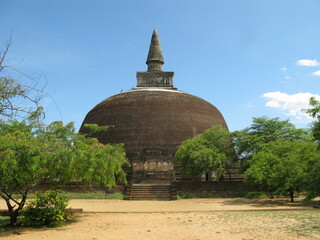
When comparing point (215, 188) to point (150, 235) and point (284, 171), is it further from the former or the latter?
point (150, 235)

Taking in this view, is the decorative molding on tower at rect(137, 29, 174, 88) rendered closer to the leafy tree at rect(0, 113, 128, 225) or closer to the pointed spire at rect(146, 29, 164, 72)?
the pointed spire at rect(146, 29, 164, 72)

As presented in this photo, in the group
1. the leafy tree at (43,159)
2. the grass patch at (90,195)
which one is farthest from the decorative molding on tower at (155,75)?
the leafy tree at (43,159)

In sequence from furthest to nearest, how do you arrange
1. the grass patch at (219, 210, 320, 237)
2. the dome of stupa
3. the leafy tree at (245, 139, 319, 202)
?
1. the dome of stupa
2. the leafy tree at (245, 139, 319, 202)
3. the grass patch at (219, 210, 320, 237)

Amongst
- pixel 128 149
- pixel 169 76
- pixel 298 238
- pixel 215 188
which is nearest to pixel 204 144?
pixel 215 188

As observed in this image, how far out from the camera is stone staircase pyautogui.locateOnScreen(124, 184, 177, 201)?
19.6 metres

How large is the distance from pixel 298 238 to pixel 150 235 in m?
3.42

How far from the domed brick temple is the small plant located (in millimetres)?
14845

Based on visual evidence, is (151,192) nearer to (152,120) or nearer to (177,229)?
(152,120)

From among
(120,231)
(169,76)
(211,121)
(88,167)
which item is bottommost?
(120,231)

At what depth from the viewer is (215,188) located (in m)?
21.7

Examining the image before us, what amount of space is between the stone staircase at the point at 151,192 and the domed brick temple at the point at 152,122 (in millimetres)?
3136

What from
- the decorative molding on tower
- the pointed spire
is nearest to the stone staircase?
the decorative molding on tower

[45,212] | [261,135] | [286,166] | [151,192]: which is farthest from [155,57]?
[45,212]

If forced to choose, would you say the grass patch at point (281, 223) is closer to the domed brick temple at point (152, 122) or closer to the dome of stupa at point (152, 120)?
the domed brick temple at point (152, 122)
